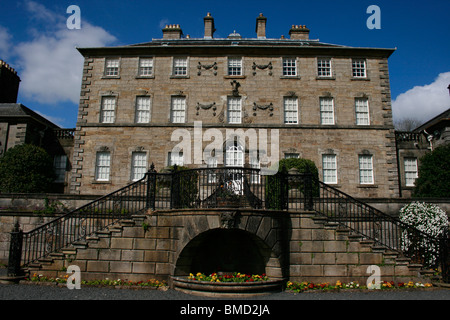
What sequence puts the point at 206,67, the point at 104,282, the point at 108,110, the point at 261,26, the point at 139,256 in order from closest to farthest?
the point at 104,282
the point at 139,256
the point at 108,110
the point at 206,67
the point at 261,26

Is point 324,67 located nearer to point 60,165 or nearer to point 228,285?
point 228,285

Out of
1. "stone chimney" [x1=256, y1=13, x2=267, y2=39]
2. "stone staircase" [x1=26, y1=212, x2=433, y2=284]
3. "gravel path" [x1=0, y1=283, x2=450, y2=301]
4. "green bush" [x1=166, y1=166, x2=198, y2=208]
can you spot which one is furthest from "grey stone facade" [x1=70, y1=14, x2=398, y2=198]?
"gravel path" [x1=0, y1=283, x2=450, y2=301]

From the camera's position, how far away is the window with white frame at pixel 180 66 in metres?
23.9

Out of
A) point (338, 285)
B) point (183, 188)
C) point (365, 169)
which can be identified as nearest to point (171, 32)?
point (365, 169)

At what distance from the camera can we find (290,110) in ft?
75.7

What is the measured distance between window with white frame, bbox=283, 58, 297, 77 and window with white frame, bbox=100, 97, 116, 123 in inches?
480

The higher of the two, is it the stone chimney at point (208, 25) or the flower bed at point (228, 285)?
the stone chimney at point (208, 25)

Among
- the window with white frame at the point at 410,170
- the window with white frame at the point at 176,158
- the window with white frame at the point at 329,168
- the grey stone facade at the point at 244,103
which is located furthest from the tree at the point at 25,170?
the window with white frame at the point at 410,170

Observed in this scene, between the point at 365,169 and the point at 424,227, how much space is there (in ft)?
29.6

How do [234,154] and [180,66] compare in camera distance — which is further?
[180,66]

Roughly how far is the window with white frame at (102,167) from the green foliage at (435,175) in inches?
793

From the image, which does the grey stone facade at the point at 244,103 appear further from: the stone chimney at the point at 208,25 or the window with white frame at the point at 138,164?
the stone chimney at the point at 208,25

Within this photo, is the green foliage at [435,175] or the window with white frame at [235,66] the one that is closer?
the green foliage at [435,175]

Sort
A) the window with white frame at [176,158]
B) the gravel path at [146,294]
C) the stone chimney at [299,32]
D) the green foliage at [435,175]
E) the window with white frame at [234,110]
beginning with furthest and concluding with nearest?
the stone chimney at [299,32]
the window with white frame at [234,110]
the window with white frame at [176,158]
the green foliage at [435,175]
the gravel path at [146,294]
